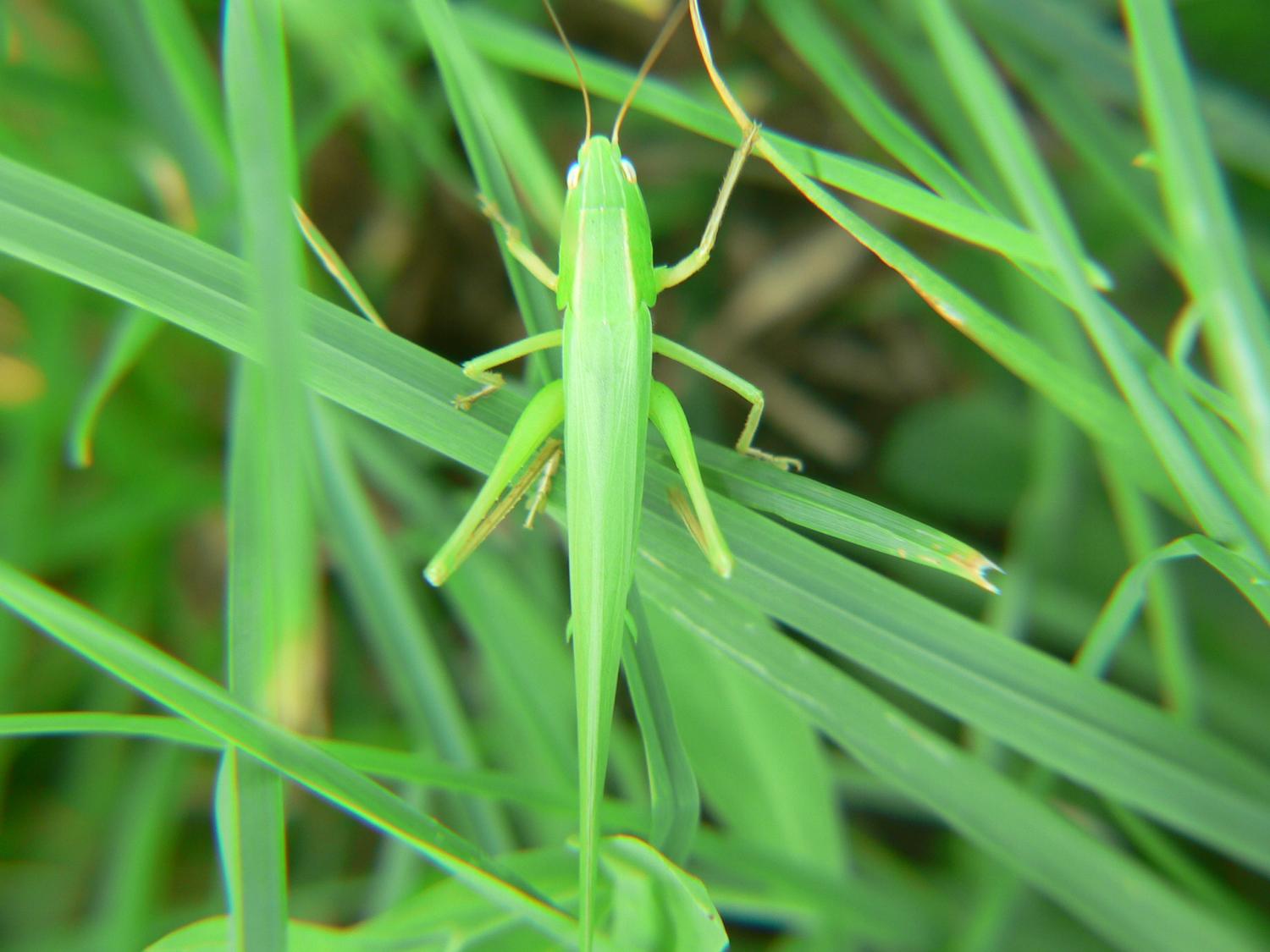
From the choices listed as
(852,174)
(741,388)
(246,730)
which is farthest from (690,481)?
(246,730)

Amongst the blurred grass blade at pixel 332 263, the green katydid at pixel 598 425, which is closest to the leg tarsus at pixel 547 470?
the green katydid at pixel 598 425

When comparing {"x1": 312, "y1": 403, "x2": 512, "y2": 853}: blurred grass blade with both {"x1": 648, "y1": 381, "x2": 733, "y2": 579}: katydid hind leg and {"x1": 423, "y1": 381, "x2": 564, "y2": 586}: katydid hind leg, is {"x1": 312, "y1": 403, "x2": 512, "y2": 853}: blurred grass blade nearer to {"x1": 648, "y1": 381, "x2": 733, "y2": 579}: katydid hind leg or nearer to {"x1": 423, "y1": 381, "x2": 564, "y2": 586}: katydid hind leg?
{"x1": 423, "y1": 381, "x2": 564, "y2": 586}: katydid hind leg

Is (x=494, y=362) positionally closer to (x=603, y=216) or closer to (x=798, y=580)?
(x=603, y=216)

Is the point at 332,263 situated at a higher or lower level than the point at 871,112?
lower

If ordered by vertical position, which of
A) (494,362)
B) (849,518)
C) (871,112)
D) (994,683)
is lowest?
(994,683)

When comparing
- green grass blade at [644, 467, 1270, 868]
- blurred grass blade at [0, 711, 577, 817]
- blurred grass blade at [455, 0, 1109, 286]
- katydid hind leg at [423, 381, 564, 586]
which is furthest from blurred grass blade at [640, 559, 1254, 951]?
blurred grass blade at [455, 0, 1109, 286]

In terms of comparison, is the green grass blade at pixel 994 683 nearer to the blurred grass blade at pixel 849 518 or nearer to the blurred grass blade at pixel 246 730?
the blurred grass blade at pixel 849 518
